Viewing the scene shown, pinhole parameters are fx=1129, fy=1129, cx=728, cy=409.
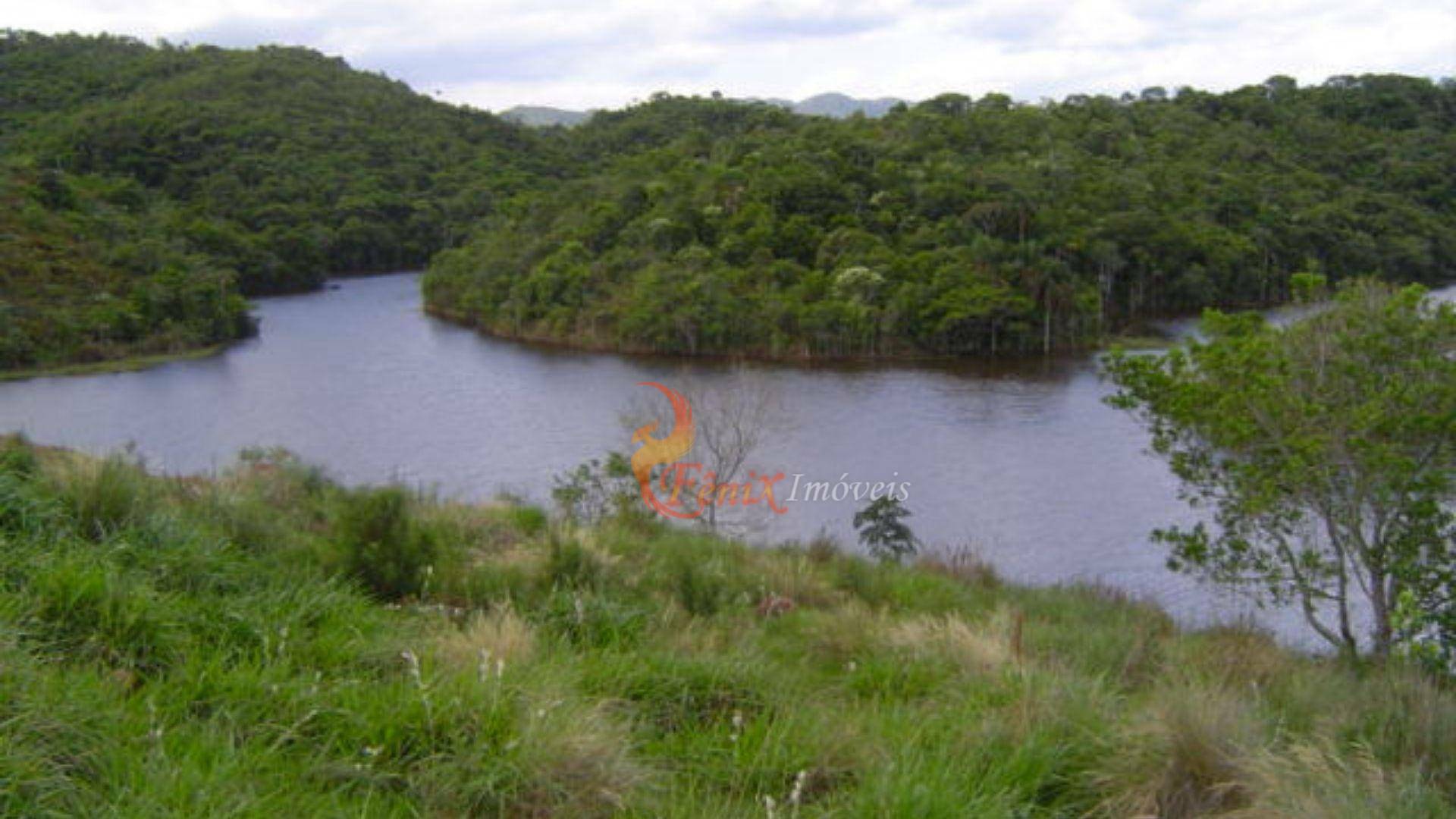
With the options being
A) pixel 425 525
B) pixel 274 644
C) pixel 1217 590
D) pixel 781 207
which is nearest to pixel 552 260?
pixel 781 207

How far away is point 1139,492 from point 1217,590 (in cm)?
1131

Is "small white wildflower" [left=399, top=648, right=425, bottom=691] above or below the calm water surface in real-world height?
above

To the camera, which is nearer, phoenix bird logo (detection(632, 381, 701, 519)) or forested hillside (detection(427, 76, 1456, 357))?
phoenix bird logo (detection(632, 381, 701, 519))

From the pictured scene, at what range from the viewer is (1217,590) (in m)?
13.7

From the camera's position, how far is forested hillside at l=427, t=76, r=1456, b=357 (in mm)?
45062

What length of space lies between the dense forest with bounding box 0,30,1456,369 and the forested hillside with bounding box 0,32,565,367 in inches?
9.1

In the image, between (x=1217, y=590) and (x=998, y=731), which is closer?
(x=998, y=731)

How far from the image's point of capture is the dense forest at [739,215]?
45438 millimetres

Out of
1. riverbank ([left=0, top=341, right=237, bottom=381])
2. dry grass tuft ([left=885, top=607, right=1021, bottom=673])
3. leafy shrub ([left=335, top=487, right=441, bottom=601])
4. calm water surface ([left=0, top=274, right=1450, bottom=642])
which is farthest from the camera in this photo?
riverbank ([left=0, top=341, right=237, bottom=381])

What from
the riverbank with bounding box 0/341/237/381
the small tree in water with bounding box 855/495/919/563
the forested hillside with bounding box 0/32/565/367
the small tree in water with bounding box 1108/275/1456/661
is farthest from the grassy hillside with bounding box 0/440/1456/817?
the forested hillside with bounding box 0/32/565/367

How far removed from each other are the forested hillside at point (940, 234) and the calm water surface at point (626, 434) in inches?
119

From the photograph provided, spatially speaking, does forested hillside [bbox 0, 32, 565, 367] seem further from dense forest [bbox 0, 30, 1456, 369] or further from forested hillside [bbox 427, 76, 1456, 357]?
forested hillside [bbox 427, 76, 1456, 357]

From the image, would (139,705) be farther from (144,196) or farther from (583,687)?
(144,196)

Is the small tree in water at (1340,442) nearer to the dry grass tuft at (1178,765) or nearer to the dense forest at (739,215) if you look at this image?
the dry grass tuft at (1178,765)
